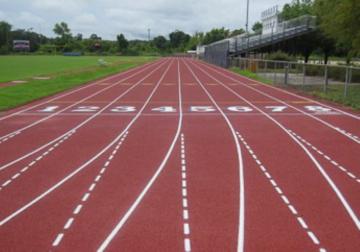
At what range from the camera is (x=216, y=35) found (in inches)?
5763

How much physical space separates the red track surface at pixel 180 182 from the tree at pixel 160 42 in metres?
169

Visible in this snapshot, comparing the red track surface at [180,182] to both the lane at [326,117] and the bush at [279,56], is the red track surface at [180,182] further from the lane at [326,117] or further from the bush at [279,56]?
Answer: the bush at [279,56]

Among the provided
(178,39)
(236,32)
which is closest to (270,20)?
(236,32)

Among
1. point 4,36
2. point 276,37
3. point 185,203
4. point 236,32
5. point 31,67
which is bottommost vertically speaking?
point 31,67

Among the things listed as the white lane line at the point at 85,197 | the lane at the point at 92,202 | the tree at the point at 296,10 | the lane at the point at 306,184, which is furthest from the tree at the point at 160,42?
the white lane line at the point at 85,197

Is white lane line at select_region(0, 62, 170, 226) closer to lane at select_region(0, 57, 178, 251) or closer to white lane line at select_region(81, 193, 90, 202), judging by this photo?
lane at select_region(0, 57, 178, 251)

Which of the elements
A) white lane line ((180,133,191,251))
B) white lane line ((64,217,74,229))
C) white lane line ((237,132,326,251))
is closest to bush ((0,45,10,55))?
white lane line ((180,133,191,251))

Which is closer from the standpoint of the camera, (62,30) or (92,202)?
(92,202)

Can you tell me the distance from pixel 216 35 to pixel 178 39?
5359 centimetres

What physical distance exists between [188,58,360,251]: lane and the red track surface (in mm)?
21

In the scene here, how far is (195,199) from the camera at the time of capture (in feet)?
22.6

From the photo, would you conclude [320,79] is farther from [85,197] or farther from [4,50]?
[4,50]

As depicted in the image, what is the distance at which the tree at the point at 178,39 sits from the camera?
196 meters

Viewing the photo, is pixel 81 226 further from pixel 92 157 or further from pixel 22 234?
pixel 92 157
